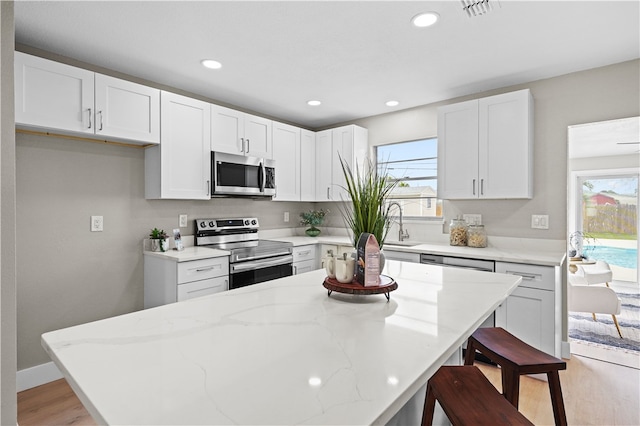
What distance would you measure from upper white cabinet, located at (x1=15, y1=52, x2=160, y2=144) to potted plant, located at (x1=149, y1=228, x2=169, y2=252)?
0.82m

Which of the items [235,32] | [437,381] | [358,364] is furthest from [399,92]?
[358,364]

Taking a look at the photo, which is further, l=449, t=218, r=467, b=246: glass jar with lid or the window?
the window

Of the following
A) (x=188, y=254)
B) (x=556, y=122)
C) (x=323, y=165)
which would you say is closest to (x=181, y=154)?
(x=188, y=254)

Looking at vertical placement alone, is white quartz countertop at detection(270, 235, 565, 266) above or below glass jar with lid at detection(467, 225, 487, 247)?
below

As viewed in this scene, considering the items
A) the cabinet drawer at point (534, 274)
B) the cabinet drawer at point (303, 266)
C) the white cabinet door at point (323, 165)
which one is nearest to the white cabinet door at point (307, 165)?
the white cabinet door at point (323, 165)

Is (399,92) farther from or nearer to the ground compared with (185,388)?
farther from the ground

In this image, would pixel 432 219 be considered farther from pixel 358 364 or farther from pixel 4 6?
pixel 4 6

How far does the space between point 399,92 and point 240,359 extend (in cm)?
312

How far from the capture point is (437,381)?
4.12 ft

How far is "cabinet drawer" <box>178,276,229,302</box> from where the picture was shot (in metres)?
2.66

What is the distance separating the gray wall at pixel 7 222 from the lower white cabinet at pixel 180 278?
185 cm

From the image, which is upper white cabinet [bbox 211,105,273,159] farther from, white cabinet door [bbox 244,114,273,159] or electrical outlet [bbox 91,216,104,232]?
electrical outlet [bbox 91,216,104,232]

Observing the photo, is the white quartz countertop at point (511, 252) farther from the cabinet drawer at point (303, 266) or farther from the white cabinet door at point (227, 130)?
the white cabinet door at point (227, 130)

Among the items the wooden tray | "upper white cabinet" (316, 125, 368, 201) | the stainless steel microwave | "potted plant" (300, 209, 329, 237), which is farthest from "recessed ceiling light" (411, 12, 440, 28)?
"potted plant" (300, 209, 329, 237)
